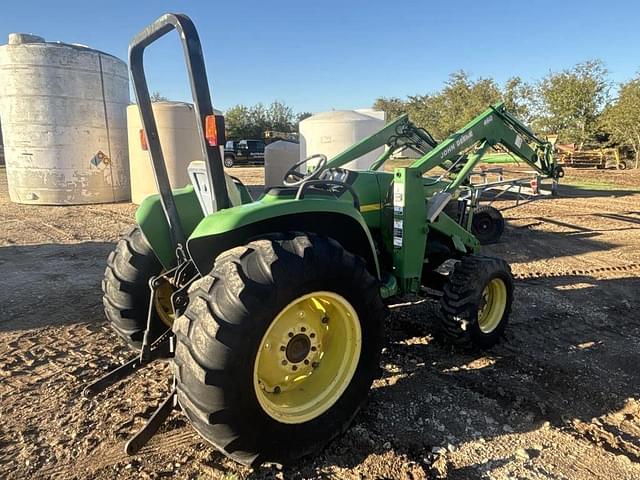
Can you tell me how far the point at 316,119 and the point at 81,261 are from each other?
955 cm

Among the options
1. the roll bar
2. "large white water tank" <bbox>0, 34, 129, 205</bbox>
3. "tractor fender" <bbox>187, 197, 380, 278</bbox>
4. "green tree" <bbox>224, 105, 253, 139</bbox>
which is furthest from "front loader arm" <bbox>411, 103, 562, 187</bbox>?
"green tree" <bbox>224, 105, 253, 139</bbox>

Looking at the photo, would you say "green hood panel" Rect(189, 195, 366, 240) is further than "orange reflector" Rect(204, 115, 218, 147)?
Yes

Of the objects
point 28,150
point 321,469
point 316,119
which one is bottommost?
point 321,469

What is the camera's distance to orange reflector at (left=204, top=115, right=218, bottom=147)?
224cm

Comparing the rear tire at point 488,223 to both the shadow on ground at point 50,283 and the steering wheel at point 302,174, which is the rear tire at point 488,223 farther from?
the shadow on ground at point 50,283

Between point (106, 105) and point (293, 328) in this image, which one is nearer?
point (293, 328)

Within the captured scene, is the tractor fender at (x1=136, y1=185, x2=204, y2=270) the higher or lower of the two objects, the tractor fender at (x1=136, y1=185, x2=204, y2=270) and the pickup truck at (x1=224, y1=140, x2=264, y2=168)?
the lower

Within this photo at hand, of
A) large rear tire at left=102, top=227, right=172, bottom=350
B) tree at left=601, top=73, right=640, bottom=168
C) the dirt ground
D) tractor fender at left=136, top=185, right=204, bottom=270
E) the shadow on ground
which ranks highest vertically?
tree at left=601, top=73, right=640, bottom=168

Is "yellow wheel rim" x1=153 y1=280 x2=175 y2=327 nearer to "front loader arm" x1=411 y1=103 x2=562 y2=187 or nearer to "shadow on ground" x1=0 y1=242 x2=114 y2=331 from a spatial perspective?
"shadow on ground" x1=0 y1=242 x2=114 y2=331

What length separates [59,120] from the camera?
11602 millimetres

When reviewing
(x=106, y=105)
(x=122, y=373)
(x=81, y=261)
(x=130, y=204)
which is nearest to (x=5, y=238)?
(x=81, y=261)

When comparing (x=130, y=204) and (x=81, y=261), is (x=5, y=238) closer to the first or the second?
(x=81, y=261)

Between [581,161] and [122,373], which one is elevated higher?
[581,161]

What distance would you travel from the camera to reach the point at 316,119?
574 inches
